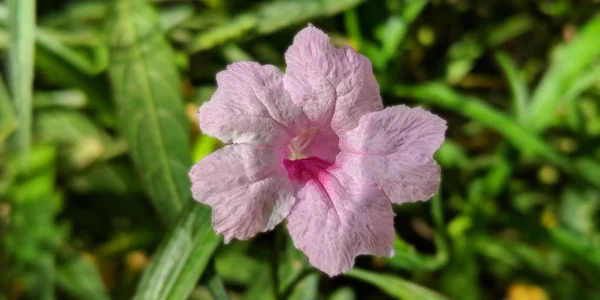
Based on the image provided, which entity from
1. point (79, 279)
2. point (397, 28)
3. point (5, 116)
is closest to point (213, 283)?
point (79, 279)

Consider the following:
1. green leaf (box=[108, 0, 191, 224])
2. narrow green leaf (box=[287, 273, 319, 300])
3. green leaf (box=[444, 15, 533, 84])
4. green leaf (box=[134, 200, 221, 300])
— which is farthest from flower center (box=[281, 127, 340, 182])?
green leaf (box=[444, 15, 533, 84])

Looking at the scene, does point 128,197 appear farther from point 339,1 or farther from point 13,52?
point 339,1

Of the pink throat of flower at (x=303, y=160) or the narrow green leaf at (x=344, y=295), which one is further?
the narrow green leaf at (x=344, y=295)

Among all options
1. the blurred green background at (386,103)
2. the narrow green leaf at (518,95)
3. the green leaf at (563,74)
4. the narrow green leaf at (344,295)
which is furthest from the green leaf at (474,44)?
the narrow green leaf at (344,295)

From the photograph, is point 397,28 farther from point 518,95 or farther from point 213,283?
point 213,283

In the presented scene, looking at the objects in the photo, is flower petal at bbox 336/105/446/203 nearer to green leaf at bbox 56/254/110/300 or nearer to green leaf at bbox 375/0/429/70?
green leaf at bbox 375/0/429/70

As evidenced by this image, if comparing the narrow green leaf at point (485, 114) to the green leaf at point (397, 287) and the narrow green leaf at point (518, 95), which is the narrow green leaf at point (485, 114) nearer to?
the narrow green leaf at point (518, 95)
